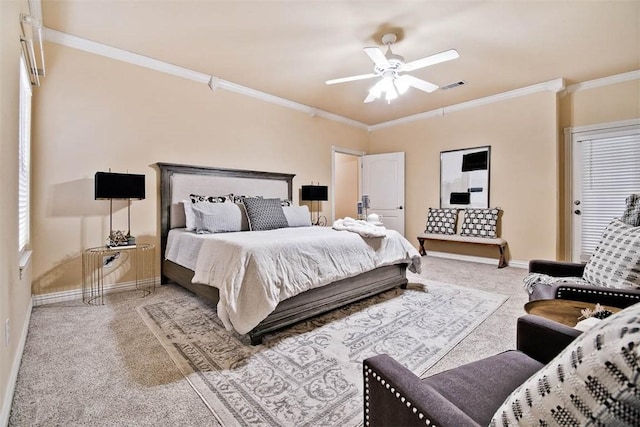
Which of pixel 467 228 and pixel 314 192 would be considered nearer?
pixel 467 228

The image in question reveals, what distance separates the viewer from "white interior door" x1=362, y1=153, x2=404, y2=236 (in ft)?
20.3

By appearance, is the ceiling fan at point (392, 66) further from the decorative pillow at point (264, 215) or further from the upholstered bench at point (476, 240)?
the upholstered bench at point (476, 240)

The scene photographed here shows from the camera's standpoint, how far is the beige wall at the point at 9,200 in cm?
145

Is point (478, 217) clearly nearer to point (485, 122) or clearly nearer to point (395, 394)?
point (485, 122)

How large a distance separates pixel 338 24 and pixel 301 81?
1461 millimetres

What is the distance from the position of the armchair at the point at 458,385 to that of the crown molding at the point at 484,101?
4545mm

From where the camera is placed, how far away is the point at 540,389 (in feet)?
1.66

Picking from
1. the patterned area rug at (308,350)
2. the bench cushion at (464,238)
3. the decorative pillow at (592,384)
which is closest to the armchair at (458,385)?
the decorative pillow at (592,384)

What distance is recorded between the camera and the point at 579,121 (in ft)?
14.5

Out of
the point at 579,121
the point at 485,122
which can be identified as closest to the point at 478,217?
the point at 485,122

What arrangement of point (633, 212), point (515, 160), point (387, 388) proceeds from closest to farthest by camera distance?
point (387, 388) < point (633, 212) < point (515, 160)


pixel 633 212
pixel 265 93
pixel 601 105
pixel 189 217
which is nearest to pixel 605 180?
pixel 601 105

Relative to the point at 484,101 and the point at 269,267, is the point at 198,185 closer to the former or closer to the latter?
the point at 269,267

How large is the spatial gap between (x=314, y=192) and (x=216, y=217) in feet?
7.00
